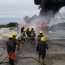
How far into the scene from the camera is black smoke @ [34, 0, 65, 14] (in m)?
37.7

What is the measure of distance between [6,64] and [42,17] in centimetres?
2543

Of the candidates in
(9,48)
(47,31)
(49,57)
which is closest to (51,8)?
(47,31)

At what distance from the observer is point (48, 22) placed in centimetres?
3888

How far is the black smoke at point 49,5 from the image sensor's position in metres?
37.7

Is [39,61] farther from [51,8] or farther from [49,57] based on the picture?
[51,8]

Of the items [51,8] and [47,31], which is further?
[51,8]

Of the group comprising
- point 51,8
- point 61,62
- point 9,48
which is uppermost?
point 51,8

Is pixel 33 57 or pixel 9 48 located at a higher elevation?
pixel 9 48

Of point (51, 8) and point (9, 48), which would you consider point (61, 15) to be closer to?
point (51, 8)

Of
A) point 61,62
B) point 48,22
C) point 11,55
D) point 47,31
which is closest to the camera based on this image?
point 11,55

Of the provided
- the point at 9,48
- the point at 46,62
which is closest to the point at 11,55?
the point at 9,48

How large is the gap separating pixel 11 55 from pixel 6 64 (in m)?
0.95

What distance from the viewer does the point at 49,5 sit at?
39.2m

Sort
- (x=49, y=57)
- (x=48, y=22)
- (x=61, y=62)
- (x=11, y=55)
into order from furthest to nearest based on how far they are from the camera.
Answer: (x=48, y=22), (x=49, y=57), (x=61, y=62), (x=11, y=55)
